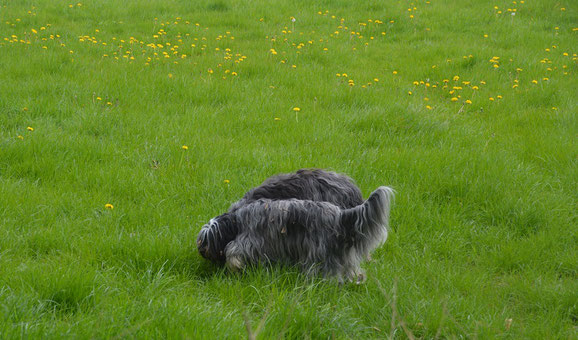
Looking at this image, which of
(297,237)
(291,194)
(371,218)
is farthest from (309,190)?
(371,218)

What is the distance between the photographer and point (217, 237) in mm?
3736

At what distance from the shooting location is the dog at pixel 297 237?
361cm

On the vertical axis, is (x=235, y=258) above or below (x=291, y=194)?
below

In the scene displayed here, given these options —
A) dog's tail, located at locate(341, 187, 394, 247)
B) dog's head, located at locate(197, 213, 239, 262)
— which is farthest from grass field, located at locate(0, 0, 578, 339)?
dog's tail, located at locate(341, 187, 394, 247)

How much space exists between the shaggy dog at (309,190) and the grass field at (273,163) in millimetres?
511

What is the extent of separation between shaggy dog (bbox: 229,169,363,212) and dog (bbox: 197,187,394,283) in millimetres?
169

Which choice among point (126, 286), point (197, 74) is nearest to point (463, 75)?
point (197, 74)

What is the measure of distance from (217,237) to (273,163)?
174cm

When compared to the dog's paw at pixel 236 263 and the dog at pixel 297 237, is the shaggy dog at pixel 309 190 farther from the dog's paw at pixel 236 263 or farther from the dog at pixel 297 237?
the dog's paw at pixel 236 263

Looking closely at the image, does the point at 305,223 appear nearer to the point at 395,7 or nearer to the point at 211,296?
the point at 211,296

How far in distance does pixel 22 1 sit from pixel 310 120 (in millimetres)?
7723

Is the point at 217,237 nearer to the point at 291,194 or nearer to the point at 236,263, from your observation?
the point at 236,263

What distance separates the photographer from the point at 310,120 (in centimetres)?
655

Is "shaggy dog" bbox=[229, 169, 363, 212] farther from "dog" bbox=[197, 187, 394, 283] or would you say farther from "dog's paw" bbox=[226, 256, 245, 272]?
"dog's paw" bbox=[226, 256, 245, 272]
